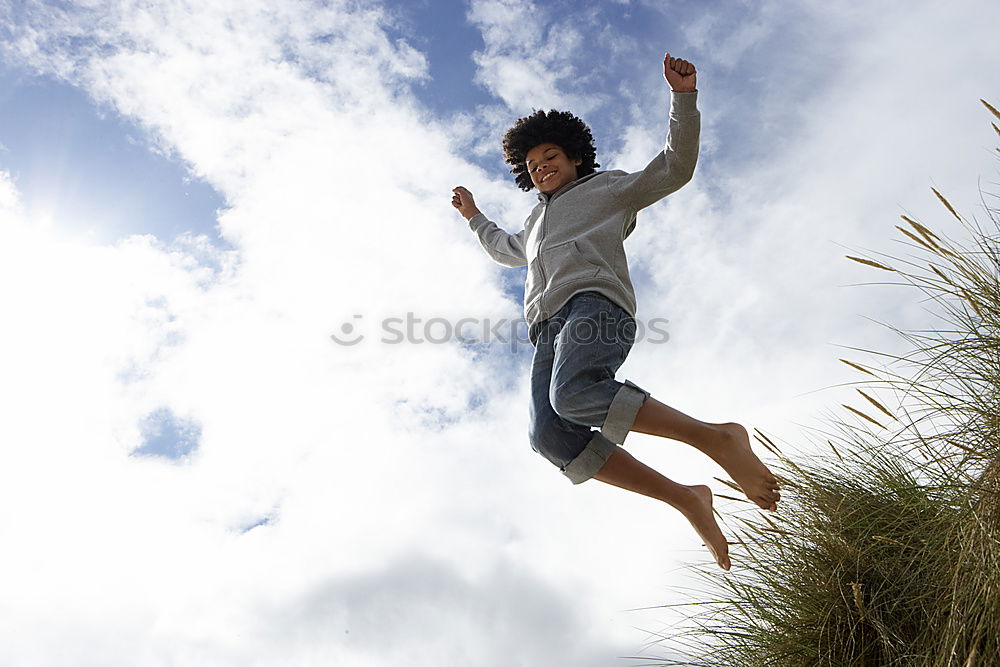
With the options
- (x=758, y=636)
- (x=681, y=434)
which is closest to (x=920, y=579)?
(x=758, y=636)

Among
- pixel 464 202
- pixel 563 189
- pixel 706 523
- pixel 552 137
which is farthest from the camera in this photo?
pixel 464 202

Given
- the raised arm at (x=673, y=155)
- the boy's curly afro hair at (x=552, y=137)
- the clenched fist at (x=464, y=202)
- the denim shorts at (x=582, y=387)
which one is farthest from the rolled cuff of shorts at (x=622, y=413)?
the clenched fist at (x=464, y=202)

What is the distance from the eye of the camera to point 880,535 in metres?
2.12

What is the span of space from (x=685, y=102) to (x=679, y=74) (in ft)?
0.33

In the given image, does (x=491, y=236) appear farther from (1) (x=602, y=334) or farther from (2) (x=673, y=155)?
(1) (x=602, y=334)

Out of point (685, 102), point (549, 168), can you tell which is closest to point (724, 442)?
point (685, 102)

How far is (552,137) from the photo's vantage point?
11.1 feet

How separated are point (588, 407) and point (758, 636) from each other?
0.83 meters

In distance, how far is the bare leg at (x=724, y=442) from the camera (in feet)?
7.76

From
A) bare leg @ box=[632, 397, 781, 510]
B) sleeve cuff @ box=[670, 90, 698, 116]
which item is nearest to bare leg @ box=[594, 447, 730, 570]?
bare leg @ box=[632, 397, 781, 510]

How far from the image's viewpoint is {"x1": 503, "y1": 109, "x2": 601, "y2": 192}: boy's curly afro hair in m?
3.39

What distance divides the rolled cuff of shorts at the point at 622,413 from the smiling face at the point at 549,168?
106cm

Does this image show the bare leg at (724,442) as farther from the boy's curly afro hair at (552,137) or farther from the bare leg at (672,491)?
the boy's curly afro hair at (552,137)

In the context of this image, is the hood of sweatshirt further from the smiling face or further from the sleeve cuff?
the sleeve cuff
